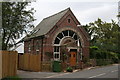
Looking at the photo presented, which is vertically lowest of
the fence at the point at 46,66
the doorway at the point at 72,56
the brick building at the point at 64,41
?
the fence at the point at 46,66

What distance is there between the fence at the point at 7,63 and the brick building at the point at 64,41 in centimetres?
1274

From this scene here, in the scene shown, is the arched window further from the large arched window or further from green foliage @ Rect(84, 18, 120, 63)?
green foliage @ Rect(84, 18, 120, 63)

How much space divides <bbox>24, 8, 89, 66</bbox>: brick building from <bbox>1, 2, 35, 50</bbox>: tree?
10857mm

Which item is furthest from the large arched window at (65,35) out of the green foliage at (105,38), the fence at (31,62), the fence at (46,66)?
the fence at (31,62)

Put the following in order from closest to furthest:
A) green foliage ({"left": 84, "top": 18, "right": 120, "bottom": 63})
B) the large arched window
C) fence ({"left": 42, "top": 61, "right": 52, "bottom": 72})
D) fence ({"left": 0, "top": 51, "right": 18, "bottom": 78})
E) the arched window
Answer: fence ({"left": 0, "top": 51, "right": 18, "bottom": 78}), fence ({"left": 42, "top": 61, "right": 52, "bottom": 72}), the arched window, the large arched window, green foliage ({"left": 84, "top": 18, "right": 120, "bottom": 63})

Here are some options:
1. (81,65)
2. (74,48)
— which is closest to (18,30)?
(81,65)

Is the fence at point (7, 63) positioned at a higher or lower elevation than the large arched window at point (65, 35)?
lower

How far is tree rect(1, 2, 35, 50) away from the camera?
63.4 feet

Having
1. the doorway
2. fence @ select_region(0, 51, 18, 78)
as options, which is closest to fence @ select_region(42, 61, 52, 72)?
the doorway

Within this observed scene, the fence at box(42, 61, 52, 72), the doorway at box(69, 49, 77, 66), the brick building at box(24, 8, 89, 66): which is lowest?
the fence at box(42, 61, 52, 72)

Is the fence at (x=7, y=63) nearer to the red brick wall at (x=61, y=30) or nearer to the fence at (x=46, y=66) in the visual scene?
the fence at (x=46, y=66)

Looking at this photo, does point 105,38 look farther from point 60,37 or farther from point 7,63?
point 7,63

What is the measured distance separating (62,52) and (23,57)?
670 cm

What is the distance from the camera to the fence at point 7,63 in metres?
17.4
